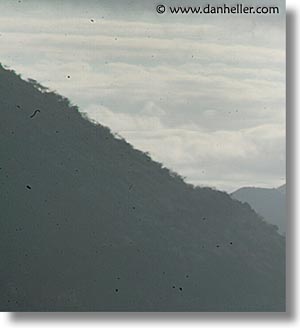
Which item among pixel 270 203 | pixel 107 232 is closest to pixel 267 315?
pixel 270 203

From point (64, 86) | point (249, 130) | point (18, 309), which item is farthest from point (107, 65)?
point (18, 309)

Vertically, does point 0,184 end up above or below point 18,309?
above

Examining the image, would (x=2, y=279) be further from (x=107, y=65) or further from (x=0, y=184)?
(x=107, y=65)

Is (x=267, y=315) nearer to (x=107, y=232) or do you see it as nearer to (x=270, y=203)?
(x=270, y=203)

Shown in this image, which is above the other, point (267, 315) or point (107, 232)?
point (107, 232)
